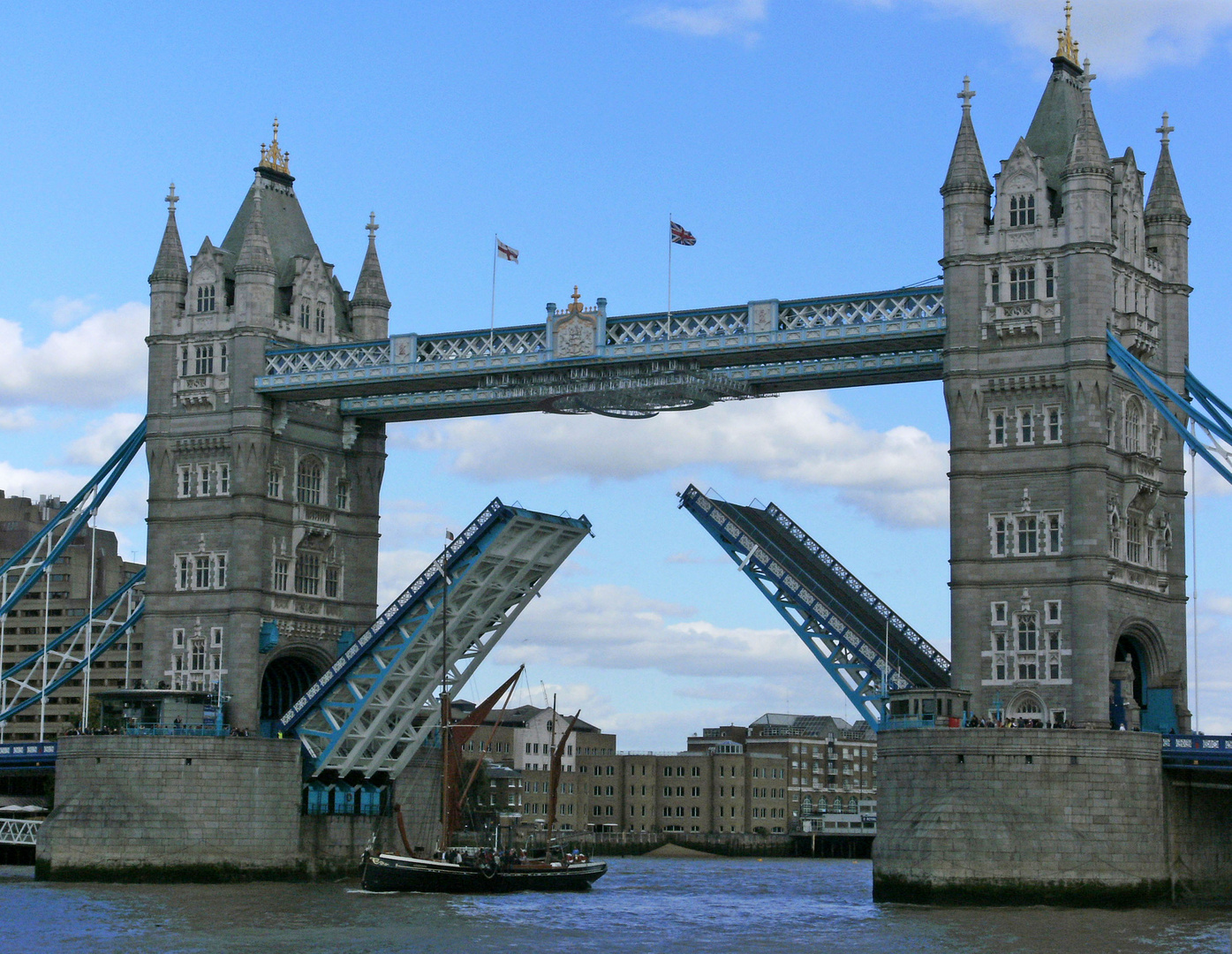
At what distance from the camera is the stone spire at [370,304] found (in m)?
87.6

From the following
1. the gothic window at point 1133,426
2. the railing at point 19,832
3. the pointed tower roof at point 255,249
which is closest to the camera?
the gothic window at point 1133,426

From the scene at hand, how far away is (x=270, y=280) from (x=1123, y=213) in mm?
33517

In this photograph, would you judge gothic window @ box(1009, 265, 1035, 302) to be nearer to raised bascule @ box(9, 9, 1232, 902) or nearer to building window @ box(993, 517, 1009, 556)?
raised bascule @ box(9, 9, 1232, 902)

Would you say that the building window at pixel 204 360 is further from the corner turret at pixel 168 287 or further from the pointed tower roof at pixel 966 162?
the pointed tower roof at pixel 966 162

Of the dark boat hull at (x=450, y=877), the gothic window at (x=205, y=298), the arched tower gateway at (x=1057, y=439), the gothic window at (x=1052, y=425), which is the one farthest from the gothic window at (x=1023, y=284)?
the gothic window at (x=205, y=298)

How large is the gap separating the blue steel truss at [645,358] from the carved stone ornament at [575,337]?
0.30ft

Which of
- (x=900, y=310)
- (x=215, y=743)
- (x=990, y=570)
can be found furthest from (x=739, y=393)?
(x=215, y=743)

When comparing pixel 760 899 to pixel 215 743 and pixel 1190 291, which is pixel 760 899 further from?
pixel 1190 291

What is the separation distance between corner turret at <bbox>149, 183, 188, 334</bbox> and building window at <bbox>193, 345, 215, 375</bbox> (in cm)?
175

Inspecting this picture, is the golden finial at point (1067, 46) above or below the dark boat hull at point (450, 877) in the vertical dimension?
above

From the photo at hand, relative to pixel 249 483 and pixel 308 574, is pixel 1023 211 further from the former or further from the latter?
pixel 308 574

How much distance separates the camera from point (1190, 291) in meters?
72.1

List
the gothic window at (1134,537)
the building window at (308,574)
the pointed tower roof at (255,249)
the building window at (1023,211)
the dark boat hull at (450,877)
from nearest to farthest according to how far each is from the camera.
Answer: the building window at (1023,211) < the gothic window at (1134,537) < the dark boat hull at (450,877) < the pointed tower roof at (255,249) < the building window at (308,574)

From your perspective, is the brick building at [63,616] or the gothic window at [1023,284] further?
the brick building at [63,616]
